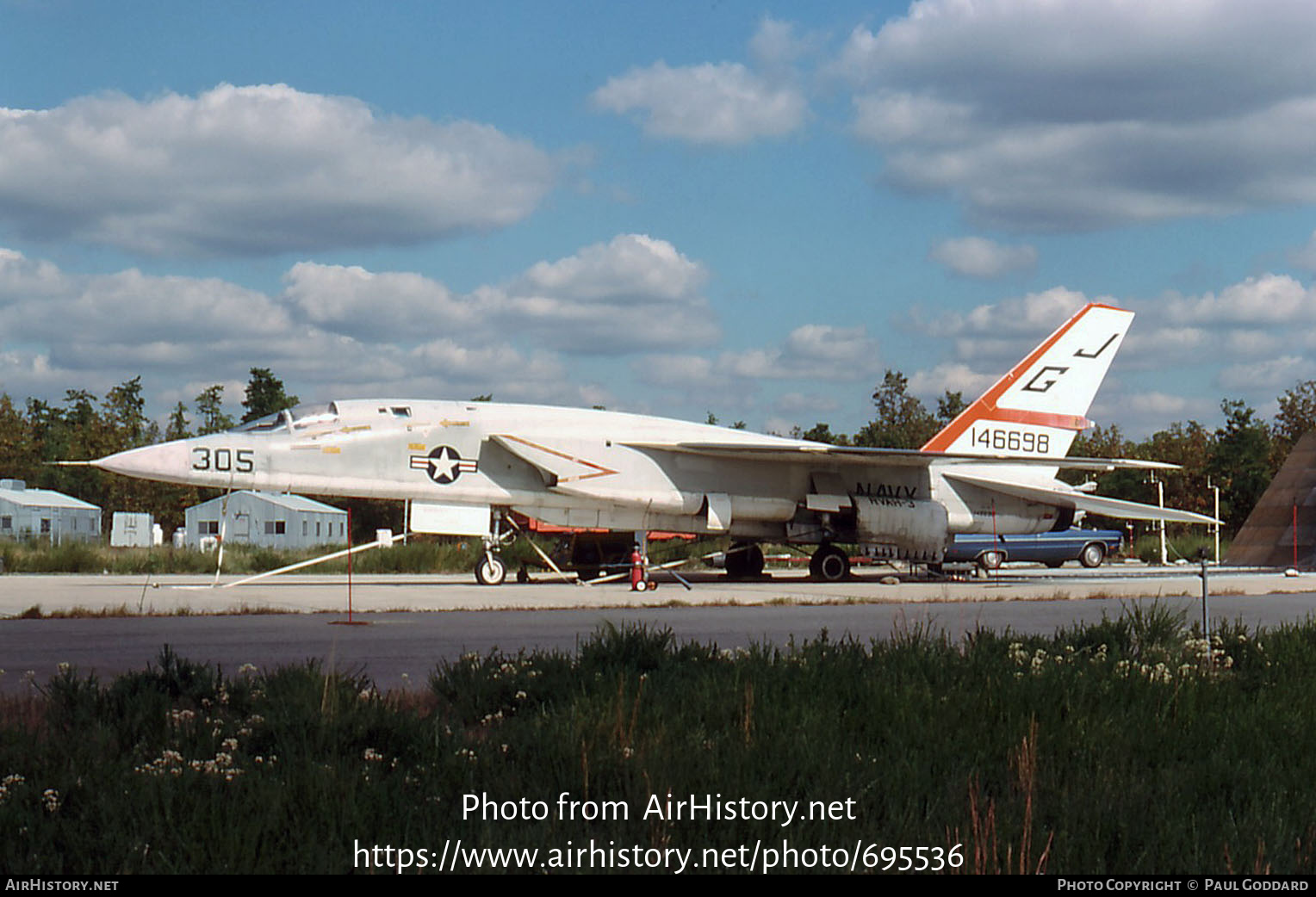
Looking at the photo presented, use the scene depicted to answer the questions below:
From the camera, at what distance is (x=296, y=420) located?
18.7 m

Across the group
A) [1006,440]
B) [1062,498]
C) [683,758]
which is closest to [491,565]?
[1006,440]

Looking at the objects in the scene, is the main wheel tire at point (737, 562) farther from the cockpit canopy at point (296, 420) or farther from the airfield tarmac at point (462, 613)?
the cockpit canopy at point (296, 420)

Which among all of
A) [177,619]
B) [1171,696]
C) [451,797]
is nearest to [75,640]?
[177,619]

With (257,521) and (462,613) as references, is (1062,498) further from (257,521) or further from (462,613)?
(257,521)

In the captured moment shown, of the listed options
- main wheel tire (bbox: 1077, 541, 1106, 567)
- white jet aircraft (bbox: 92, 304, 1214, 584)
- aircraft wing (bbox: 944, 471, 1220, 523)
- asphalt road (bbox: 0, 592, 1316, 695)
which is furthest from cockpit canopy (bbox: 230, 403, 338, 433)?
main wheel tire (bbox: 1077, 541, 1106, 567)

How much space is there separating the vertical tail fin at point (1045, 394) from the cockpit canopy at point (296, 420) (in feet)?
39.2

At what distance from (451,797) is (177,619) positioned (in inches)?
359

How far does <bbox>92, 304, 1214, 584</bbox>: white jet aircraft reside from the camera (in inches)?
731

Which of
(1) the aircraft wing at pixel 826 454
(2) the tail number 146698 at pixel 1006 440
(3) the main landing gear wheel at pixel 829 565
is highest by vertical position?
(2) the tail number 146698 at pixel 1006 440

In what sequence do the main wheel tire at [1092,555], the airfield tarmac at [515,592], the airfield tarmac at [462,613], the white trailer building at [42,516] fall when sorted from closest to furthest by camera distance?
the airfield tarmac at [462,613]
the airfield tarmac at [515,592]
the main wheel tire at [1092,555]
the white trailer building at [42,516]

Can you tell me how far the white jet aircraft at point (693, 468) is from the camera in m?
18.6

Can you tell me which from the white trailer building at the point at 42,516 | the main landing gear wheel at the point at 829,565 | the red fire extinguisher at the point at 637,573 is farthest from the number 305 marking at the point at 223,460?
the white trailer building at the point at 42,516

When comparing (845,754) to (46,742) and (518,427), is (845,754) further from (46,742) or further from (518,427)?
(518,427)

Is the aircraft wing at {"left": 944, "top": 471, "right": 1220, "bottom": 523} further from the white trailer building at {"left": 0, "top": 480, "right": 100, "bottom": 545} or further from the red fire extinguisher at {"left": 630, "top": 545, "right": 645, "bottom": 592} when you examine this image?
the white trailer building at {"left": 0, "top": 480, "right": 100, "bottom": 545}
